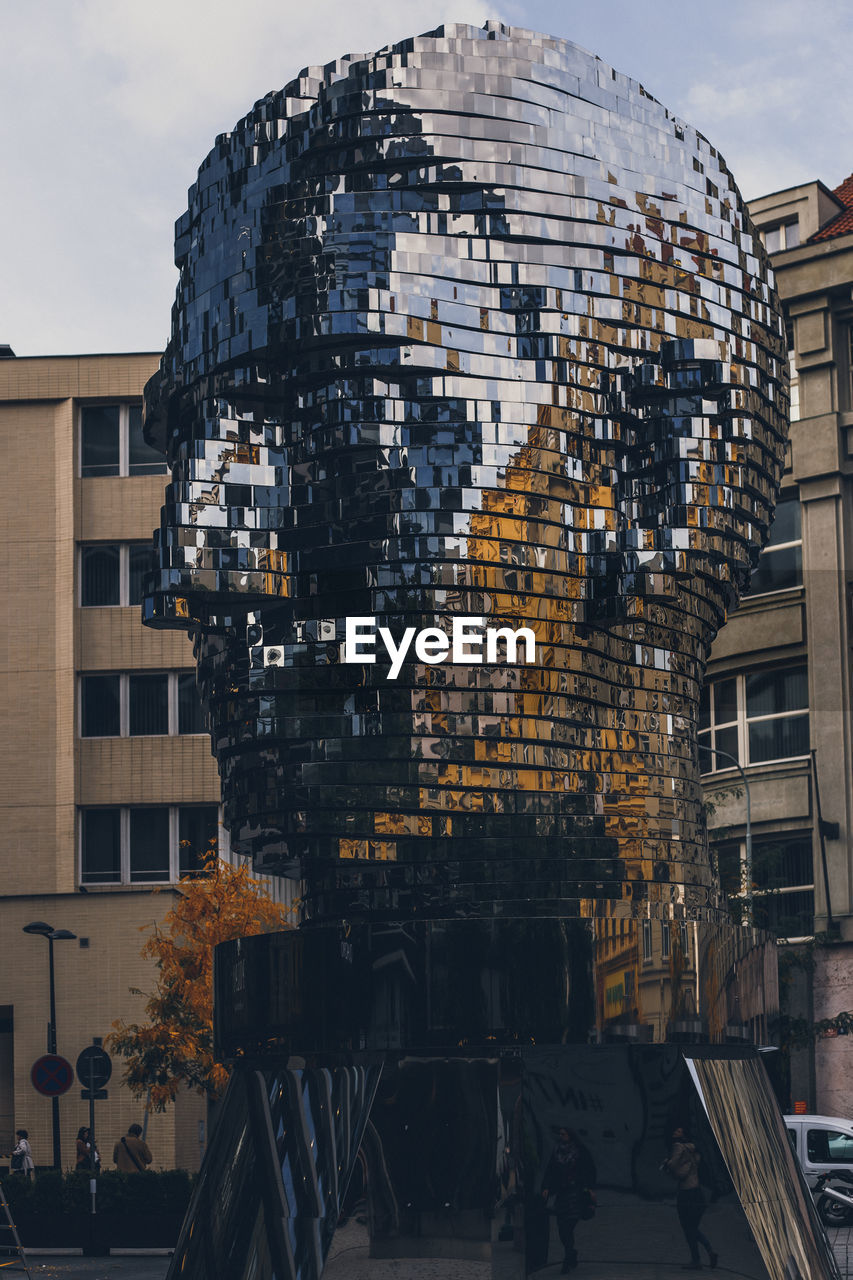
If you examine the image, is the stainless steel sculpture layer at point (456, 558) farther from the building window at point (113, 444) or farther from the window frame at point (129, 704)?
the building window at point (113, 444)

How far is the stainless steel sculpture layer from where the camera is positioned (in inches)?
382

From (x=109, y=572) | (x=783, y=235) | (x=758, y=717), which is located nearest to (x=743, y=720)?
(x=758, y=717)

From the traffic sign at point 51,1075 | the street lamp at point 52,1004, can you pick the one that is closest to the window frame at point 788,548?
the street lamp at point 52,1004

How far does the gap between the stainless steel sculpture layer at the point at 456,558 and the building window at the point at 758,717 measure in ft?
112

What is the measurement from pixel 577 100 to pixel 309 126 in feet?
5.10

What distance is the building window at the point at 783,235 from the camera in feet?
160

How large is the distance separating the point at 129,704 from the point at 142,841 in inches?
124

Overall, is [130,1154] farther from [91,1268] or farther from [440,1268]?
[440,1268]

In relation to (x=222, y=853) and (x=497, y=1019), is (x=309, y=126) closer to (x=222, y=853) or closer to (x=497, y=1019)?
(x=497, y=1019)

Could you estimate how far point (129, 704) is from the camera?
143 ft

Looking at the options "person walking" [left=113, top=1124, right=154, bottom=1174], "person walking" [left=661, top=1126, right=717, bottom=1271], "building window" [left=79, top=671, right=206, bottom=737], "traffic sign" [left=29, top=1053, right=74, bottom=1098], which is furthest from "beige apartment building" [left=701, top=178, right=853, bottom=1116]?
"person walking" [left=661, top=1126, right=717, bottom=1271]

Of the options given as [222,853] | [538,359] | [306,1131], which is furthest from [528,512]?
[222,853]

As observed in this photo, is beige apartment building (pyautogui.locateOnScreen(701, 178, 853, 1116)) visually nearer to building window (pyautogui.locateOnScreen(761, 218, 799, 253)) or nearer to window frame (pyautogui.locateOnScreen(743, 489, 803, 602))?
window frame (pyautogui.locateOnScreen(743, 489, 803, 602))

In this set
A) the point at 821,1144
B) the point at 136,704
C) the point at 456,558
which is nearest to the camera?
the point at 456,558
